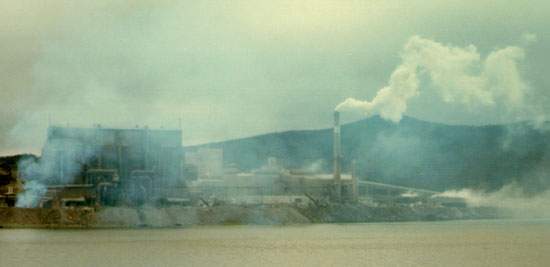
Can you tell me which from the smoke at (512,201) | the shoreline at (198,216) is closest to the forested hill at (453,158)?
the smoke at (512,201)

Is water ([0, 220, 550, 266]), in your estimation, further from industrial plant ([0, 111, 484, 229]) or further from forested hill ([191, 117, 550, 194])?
forested hill ([191, 117, 550, 194])

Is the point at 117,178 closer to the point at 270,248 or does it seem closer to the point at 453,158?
the point at 270,248

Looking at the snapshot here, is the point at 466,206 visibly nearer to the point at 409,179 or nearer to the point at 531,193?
the point at 531,193

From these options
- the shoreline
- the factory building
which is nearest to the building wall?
the factory building

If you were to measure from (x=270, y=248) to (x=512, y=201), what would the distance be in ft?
308

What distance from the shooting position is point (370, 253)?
227 ft

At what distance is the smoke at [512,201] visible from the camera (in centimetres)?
15075

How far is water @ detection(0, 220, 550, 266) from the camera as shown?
62312 millimetres

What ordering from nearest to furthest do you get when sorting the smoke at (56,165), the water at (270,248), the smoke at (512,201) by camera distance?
the water at (270,248), the smoke at (56,165), the smoke at (512,201)

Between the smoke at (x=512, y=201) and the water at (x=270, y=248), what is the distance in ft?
174

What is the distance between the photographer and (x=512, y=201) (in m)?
158

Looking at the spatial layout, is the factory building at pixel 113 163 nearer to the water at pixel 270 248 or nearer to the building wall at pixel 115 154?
the building wall at pixel 115 154

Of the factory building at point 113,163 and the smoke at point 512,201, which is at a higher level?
the factory building at point 113,163

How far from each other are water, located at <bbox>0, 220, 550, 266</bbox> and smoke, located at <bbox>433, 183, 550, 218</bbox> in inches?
2093
